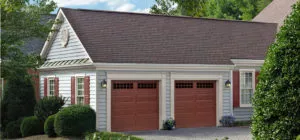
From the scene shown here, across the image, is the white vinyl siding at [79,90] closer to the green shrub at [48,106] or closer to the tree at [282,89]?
the green shrub at [48,106]

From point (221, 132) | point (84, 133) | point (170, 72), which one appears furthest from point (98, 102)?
point (221, 132)

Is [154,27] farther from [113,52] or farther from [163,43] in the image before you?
[113,52]

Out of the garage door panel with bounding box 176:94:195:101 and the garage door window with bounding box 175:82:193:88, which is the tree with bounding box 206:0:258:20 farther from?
the garage door panel with bounding box 176:94:195:101

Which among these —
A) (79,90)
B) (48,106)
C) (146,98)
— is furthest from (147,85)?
(48,106)

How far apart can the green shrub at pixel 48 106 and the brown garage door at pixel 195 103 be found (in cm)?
496

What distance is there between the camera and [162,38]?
75.7ft

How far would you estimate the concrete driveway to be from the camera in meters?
18.6

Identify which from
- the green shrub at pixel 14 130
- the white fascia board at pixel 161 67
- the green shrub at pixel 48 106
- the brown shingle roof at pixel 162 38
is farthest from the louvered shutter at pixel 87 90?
the green shrub at pixel 14 130

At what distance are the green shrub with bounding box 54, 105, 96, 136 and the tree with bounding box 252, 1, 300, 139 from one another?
962 centimetres

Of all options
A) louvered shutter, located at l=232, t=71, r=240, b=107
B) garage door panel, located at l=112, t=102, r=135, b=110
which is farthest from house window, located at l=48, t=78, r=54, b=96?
louvered shutter, located at l=232, t=71, r=240, b=107

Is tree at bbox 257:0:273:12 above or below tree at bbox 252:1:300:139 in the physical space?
above

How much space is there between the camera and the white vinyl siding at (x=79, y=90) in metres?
21.3

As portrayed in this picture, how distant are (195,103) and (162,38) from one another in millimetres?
3251

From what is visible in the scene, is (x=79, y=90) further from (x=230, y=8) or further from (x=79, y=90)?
(x=230, y=8)
